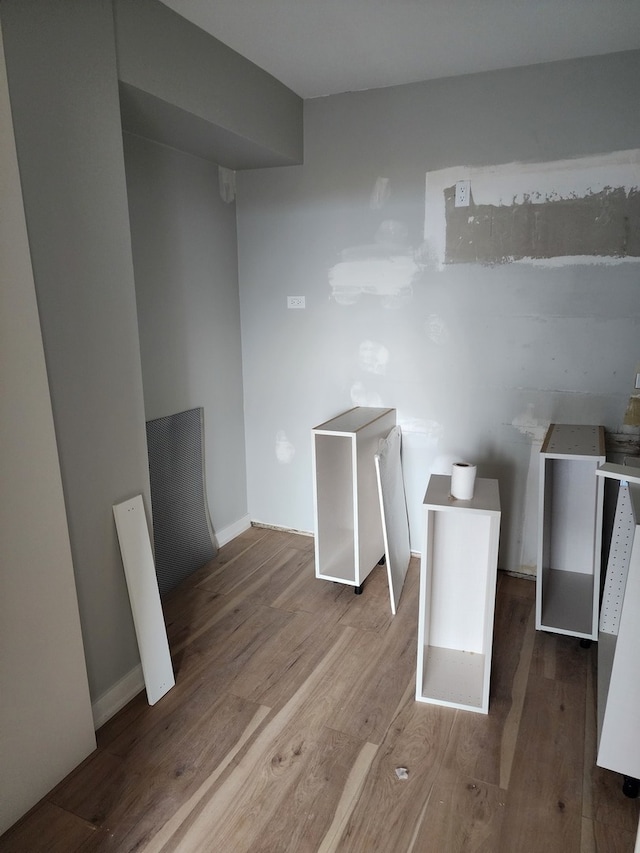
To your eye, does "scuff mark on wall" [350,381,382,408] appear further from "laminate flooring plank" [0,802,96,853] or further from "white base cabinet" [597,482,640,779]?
"laminate flooring plank" [0,802,96,853]

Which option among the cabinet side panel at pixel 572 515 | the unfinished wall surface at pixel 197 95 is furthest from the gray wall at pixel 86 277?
the cabinet side panel at pixel 572 515

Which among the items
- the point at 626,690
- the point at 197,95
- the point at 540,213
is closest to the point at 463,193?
the point at 540,213

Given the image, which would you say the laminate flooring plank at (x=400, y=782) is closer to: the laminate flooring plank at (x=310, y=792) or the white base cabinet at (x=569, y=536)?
the laminate flooring plank at (x=310, y=792)

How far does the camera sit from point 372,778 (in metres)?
1.77

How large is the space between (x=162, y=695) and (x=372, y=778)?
87cm

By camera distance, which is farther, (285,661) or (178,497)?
(178,497)

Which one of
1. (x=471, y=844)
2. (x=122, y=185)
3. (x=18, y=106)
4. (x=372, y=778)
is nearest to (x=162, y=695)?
(x=372, y=778)

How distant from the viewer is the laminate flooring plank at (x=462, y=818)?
5.08 ft

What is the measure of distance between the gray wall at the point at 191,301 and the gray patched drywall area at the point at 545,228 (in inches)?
51.4

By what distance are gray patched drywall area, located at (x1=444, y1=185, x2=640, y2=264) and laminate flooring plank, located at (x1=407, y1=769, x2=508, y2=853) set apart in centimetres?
225

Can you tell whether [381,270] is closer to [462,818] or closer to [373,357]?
[373,357]

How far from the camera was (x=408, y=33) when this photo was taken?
7.38 feet

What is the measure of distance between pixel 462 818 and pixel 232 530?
220 centimetres

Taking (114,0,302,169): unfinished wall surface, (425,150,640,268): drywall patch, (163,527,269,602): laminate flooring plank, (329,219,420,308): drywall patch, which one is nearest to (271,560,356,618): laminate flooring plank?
(163,527,269,602): laminate flooring plank
